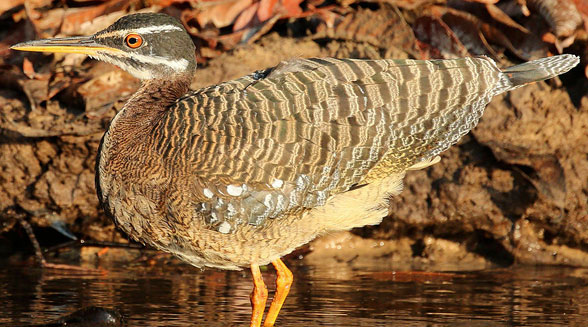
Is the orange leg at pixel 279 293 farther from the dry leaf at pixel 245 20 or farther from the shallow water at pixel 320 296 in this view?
the dry leaf at pixel 245 20

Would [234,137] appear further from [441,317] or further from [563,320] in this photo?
[563,320]

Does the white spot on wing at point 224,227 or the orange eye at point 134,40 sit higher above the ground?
the orange eye at point 134,40

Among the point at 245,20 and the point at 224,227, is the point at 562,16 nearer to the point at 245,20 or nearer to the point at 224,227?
the point at 245,20

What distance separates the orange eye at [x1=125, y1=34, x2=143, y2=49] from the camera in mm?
6621

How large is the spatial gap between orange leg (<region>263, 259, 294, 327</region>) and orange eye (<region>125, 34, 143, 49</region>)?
6.13 feet

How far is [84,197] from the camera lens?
28.6 ft

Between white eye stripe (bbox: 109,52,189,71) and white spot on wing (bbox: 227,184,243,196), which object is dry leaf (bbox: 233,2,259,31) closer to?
white eye stripe (bbox: 109,52,189,71)

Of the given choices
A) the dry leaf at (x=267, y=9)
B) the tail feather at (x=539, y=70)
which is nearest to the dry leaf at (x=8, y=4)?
the dry leaf at (x=267, y=9)

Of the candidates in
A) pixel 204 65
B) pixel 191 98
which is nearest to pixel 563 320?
pixel 191 98

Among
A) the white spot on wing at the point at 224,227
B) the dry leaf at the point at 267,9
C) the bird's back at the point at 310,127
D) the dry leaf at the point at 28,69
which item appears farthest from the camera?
the dry leaf at the point at 267,9

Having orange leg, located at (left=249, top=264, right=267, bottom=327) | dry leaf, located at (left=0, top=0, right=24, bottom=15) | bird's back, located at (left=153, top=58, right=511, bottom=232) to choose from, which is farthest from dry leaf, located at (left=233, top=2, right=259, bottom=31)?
orange leg, located at (left=249, top=264, right=267, bottom=327)

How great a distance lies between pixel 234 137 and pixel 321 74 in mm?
755

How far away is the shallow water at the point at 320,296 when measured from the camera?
6578 millimetres

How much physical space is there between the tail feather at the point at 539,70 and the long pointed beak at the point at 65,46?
9.09 feet
